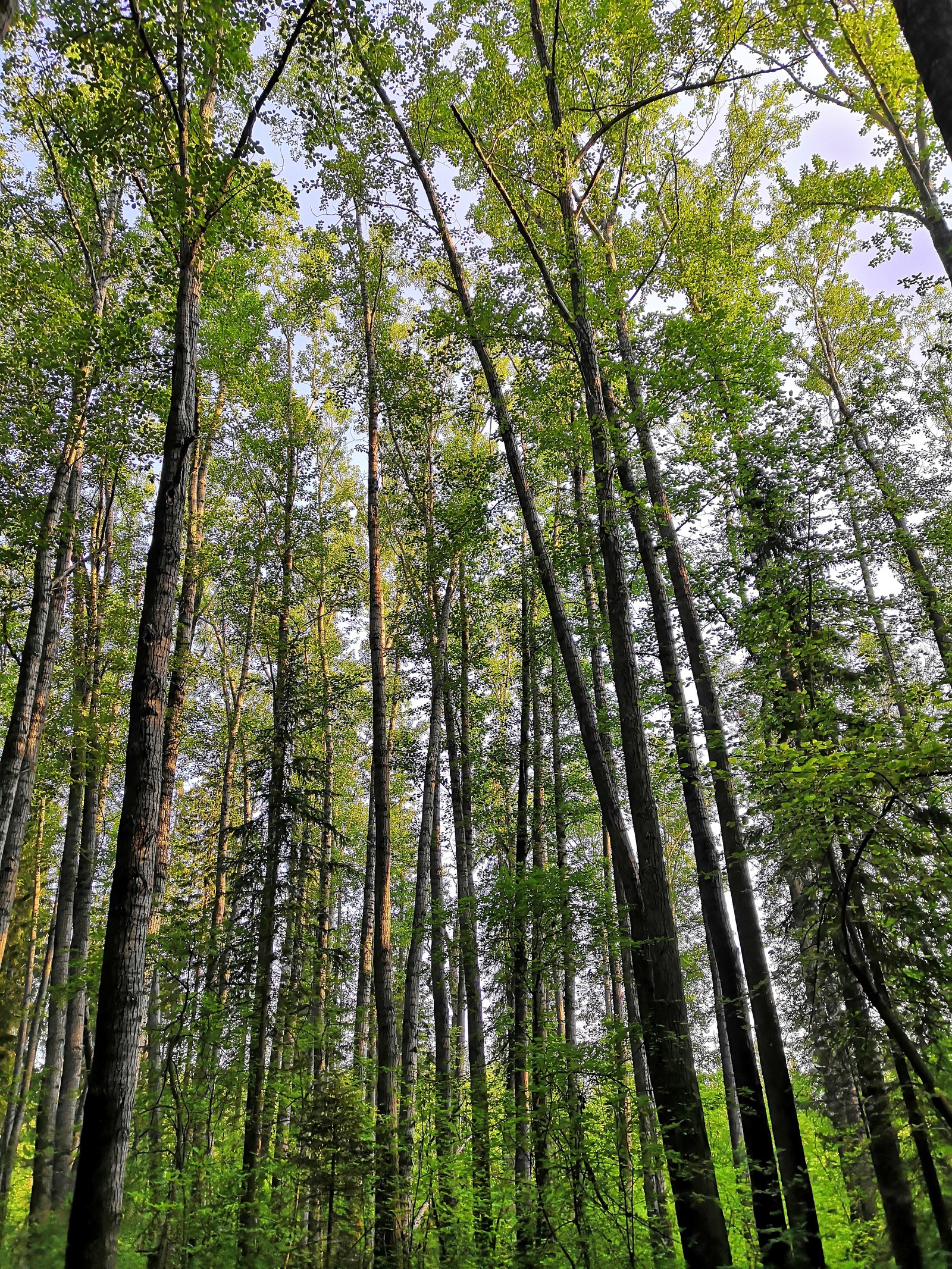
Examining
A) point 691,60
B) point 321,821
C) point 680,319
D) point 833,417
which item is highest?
point 833,417

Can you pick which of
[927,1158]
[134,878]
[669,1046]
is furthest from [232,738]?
[927,1158]

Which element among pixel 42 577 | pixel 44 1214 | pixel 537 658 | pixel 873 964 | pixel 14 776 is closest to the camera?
pixel 873 964

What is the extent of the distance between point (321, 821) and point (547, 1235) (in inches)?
187

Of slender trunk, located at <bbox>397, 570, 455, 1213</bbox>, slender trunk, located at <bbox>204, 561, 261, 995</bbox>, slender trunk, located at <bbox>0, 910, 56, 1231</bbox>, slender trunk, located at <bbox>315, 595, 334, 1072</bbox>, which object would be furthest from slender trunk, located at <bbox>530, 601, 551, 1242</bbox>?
slender trunk, located at <bbox>0, 910, 56, 1231</bbox>

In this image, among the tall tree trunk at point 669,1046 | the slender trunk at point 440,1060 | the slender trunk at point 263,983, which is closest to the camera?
the tall tree trunk at point 669,1046

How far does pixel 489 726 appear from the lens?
47.9 ft

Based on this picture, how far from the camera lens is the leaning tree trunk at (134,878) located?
12.0 ft

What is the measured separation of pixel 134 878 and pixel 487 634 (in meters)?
10.5

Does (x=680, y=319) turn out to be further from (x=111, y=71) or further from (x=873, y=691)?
(x=111, y=71)

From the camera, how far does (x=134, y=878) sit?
431cm

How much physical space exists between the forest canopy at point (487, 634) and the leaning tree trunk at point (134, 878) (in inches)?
1.3

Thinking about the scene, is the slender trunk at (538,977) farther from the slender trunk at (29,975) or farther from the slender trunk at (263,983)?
the slender trunk at (29,975)

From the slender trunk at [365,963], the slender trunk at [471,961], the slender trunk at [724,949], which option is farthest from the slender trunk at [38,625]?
the slender trunk at [724,949]

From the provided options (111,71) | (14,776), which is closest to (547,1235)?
(14,776)
